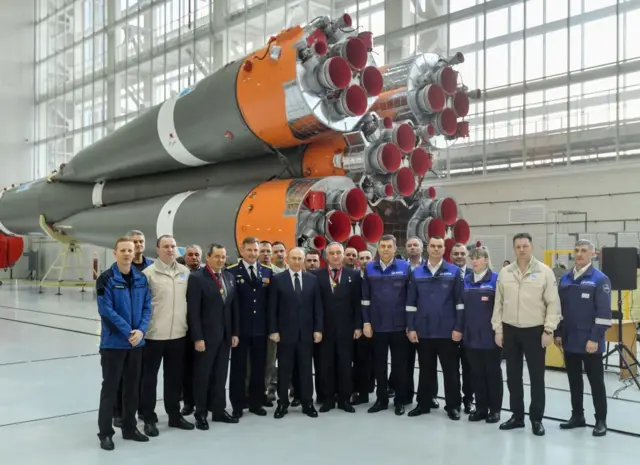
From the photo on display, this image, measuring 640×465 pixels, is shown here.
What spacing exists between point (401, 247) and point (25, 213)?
31.2ft

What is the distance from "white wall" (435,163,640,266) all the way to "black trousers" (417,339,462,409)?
4904 millimetres

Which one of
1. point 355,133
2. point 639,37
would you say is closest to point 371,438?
A: point 355,133

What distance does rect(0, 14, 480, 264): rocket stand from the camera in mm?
6965

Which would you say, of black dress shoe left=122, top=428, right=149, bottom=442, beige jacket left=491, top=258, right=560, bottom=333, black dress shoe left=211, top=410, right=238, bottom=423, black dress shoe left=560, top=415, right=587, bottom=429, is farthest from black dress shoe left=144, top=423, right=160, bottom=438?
black dress shoe left=560, top=415, right=587, bottom=429

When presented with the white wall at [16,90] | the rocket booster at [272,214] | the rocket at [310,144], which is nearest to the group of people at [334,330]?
the rocket booster at [272,214]

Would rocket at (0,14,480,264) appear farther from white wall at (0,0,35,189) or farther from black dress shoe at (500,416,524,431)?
white wall at (0,0,35,189)

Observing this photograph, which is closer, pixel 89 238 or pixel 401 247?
pixel 401 247

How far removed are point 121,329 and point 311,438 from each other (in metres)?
1.60

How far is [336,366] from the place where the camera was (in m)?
5.33

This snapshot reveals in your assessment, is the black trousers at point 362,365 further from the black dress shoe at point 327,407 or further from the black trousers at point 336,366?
the black dress shoe at point 327,407

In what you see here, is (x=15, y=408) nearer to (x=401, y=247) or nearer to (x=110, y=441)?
(x=110, y=441)

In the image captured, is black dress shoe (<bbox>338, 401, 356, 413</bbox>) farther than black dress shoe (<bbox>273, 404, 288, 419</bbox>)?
Yes

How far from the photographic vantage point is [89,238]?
11.4 meters

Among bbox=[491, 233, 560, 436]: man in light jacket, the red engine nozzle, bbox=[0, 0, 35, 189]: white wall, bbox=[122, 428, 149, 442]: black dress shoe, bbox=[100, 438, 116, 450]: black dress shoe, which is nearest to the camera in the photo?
bbox=[100, 438, 116, 450]: black dress shoe
